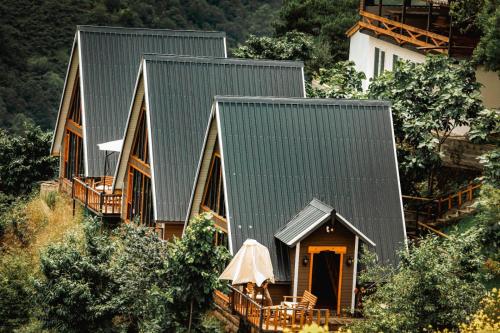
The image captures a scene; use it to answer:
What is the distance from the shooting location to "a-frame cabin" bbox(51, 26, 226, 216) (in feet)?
154

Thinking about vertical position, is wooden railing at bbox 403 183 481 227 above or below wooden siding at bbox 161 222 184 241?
above

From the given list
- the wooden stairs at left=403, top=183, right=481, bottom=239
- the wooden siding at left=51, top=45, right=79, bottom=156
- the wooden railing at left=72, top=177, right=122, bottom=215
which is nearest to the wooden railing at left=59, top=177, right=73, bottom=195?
the wooden siding at left=51, top=45, right=79, bottom=156

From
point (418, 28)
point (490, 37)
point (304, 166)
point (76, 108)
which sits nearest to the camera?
point (304, 166)

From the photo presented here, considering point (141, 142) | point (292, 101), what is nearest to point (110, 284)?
point (292, 101)

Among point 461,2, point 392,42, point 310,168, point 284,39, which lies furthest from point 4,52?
point 310,168

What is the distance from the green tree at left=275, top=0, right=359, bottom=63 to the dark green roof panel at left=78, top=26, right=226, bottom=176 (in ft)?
78.7

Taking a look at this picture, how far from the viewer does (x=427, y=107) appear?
135 ft

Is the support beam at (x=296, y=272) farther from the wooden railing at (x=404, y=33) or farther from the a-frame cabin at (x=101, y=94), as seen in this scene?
the wooden railing at (x=404, y=33)

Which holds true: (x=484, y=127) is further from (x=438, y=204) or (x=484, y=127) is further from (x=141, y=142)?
(x=141, y=142)

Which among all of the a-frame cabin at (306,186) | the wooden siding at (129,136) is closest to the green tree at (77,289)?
the a-frame cabin at (306,186)

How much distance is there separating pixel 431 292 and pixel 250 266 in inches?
200

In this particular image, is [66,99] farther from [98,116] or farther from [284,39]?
[284,39]

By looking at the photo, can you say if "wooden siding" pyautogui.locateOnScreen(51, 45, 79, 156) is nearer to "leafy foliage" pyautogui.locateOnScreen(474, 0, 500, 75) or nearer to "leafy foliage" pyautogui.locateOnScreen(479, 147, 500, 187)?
"leafy foliage" pyautogui.locateOnScreen(474, 0, 500, 75)

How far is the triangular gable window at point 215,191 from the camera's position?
36.5 m
